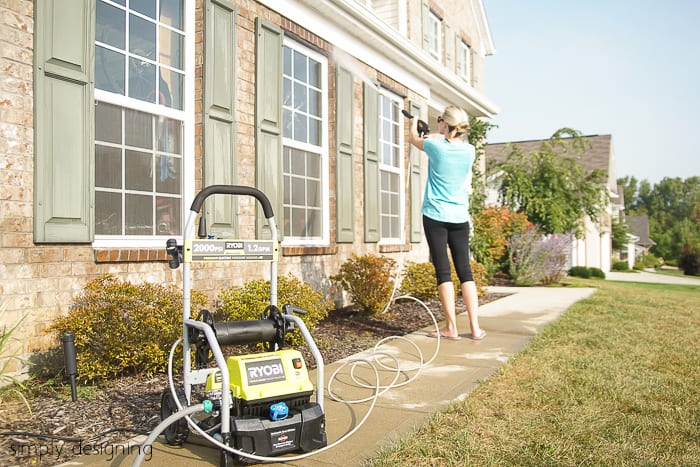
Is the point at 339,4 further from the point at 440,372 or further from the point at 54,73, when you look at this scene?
the point at 440,372

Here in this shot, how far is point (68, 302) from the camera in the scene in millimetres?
4016

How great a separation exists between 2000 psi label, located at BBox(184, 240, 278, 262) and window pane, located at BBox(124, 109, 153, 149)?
2.39m

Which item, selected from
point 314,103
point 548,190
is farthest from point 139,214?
point 548,190

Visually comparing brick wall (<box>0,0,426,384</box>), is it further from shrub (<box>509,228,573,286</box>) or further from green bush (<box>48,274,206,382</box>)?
shrub (<box>509,228,573,286</box>)

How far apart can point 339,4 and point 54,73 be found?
389cm

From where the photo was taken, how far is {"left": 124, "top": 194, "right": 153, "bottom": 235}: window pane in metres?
4.64

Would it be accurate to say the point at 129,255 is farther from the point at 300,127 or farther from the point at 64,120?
the point at 300,127

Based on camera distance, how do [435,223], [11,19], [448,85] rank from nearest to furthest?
1. [11,19]
2. [435,223]
3. [448,85]

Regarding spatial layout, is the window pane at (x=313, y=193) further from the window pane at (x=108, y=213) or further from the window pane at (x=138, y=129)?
the window pane at (x=108, y=213)

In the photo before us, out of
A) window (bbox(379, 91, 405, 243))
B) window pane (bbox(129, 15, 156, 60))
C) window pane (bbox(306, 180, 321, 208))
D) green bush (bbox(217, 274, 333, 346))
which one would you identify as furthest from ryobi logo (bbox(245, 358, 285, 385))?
window (bbox(379, 91, 405, 243))

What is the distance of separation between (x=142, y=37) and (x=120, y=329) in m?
2.49

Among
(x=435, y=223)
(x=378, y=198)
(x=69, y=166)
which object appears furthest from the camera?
(x=378, y=198)

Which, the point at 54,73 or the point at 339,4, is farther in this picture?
the point at 339,4

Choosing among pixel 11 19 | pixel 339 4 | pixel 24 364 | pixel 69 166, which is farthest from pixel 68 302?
pixel 339 4
